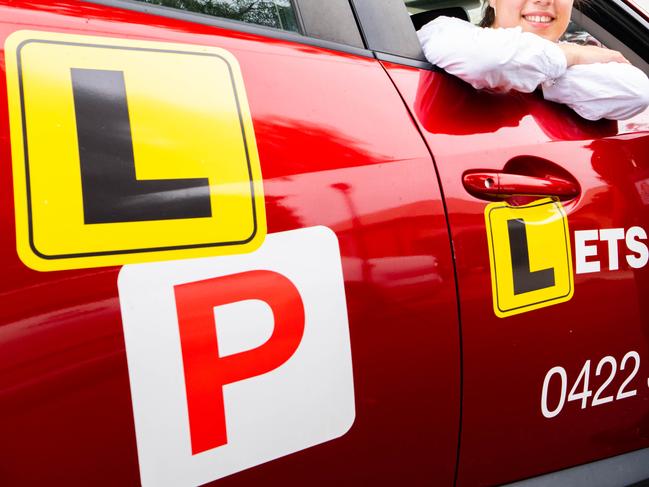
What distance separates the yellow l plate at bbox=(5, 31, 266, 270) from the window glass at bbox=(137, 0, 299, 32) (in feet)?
0.46

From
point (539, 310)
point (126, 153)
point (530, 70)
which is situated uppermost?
point (530, 70)

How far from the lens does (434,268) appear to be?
1.12 metres

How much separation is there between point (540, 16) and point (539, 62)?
385 mm

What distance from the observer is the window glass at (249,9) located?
1.12m

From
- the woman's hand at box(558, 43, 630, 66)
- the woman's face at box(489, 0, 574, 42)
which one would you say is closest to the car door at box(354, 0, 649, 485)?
the woman's hand at box(558, 43, 630, 66)

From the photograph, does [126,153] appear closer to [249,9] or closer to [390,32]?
[249,9]

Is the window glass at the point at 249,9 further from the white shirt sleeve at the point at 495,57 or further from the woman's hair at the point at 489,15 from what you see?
the woman's hair at the point at 489,15

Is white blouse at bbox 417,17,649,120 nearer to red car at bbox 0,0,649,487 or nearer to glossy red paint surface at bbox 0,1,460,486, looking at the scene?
red car at bbox 0,0,649,487

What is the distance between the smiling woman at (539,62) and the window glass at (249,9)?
0.91 feet

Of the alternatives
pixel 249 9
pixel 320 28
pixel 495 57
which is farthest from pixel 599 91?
pixel 249 9

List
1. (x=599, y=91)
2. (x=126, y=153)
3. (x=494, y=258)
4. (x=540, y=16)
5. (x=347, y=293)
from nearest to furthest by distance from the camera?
1. (x=126, y=153)
2. (x=347, y=293)
3. (x=494, y=258)
4. (x=599, y=91)
5. (x=540, y=16)

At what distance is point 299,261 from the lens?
38.9 inches

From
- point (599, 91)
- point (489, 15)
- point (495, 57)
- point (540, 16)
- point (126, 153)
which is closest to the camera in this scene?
point (126, 153)

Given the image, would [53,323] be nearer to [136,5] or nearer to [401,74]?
[136,5]
